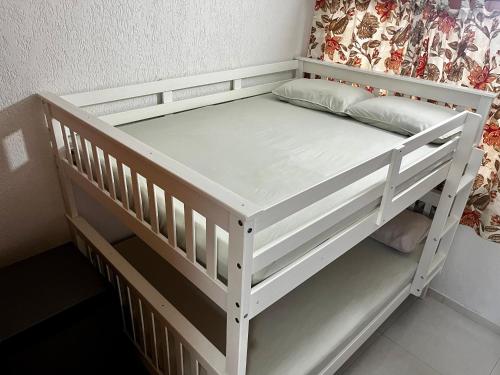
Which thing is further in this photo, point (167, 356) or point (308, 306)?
point (308, 306)

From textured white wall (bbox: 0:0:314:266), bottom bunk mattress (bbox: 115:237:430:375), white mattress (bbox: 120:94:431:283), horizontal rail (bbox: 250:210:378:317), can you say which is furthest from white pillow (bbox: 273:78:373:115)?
horizontal rail (bbox: 250:210:378:317)

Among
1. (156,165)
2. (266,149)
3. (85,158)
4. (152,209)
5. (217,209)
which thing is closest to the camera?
(217,209)

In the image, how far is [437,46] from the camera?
1838mm

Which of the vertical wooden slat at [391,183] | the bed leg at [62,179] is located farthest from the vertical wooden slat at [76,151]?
the vertical wooden slat at [391,183]

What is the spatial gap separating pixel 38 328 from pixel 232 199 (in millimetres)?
795

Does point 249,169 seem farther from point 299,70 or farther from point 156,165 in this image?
point 299,70

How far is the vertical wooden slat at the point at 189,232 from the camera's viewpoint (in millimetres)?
926

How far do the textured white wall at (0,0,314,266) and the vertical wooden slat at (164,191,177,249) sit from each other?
2.55ft

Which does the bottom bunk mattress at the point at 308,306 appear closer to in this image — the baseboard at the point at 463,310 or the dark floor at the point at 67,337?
the dark floor at the point at 67,337

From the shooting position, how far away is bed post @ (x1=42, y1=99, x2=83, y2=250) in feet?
4.54

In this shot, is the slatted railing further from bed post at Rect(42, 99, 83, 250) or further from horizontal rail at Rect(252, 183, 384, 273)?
horizontal rail at Rect(252, 183, 384, 273)

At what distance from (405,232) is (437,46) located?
90cm

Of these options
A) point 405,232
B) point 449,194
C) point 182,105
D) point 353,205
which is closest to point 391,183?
point 353,205

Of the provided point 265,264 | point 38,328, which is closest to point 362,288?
point 265,264
